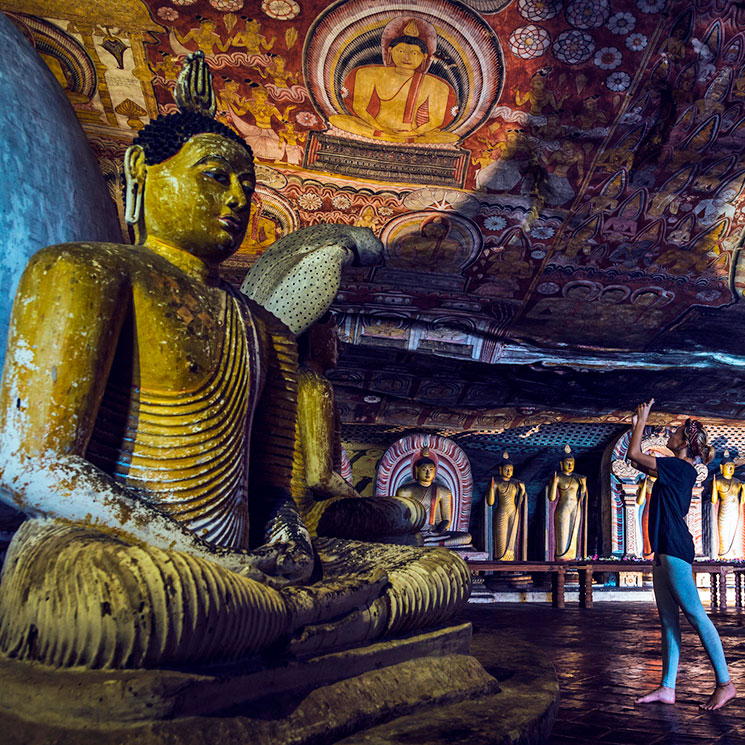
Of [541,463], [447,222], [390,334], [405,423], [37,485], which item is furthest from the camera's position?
[541,463]

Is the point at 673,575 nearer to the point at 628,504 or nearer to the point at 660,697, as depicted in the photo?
the point at 660,697

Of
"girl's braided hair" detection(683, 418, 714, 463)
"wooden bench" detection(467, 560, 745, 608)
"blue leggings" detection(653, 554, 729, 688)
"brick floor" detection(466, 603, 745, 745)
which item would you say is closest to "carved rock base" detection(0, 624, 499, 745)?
"brick floor" detection(466, 603, 745, 745)

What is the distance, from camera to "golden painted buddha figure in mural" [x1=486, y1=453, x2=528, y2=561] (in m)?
10.1

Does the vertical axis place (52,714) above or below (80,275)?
below

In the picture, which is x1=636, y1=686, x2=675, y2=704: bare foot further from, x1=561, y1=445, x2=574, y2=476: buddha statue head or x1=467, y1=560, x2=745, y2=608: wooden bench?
x1=561, y1=445, x2=574, y2=476: buddha statue head

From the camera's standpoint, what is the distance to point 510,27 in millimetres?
5656

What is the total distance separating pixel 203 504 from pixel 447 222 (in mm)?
5666

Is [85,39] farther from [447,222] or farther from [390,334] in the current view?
[390,334]

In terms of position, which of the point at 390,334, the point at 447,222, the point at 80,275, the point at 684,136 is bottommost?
the point at 80,275

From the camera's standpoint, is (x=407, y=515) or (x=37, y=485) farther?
(x=407, y=515)

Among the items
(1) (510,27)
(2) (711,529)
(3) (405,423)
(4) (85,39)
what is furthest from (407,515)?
(2) (711,529)

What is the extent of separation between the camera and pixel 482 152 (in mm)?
6594

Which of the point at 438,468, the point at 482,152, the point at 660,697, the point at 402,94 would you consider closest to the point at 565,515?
the point at 438,468

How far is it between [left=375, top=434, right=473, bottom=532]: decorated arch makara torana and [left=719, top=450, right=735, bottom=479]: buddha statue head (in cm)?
375
